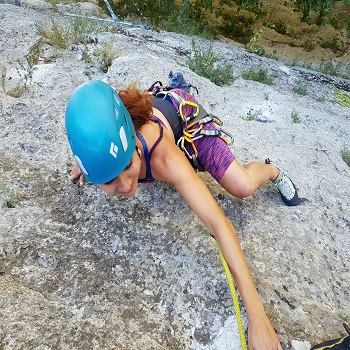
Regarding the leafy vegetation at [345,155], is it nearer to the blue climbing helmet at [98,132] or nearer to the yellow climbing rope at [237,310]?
the yellow climbing rope at [237,310]

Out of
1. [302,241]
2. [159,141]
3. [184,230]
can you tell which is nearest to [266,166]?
[302,241]

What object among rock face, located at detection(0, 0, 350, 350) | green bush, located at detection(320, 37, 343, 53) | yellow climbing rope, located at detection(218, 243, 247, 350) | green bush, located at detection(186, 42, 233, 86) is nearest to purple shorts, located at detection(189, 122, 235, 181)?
rock face, located at detection(0, 0, 350, 350)

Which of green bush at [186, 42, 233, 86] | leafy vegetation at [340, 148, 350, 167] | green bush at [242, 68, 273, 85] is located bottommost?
green bush at [242, 68, 273, 85]

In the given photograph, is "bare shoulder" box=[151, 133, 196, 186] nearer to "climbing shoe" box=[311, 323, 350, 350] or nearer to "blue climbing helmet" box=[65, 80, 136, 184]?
"blue climbing helmet" box=[65, 80, 136, 184]

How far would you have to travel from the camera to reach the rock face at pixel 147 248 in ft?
6.56

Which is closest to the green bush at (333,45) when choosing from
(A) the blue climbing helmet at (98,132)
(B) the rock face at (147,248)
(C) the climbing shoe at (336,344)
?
(B) the rock face at (147,248)

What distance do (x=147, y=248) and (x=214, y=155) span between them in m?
0.85

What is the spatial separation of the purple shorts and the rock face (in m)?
0.20

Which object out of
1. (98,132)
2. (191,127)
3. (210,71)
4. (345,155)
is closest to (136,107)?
(98,132)

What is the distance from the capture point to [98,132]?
1895mm

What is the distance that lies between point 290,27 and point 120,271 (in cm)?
1326

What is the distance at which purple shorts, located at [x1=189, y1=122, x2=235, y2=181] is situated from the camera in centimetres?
286

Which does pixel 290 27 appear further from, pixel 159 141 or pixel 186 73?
pixel 159 141

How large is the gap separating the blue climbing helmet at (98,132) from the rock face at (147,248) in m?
0.60
